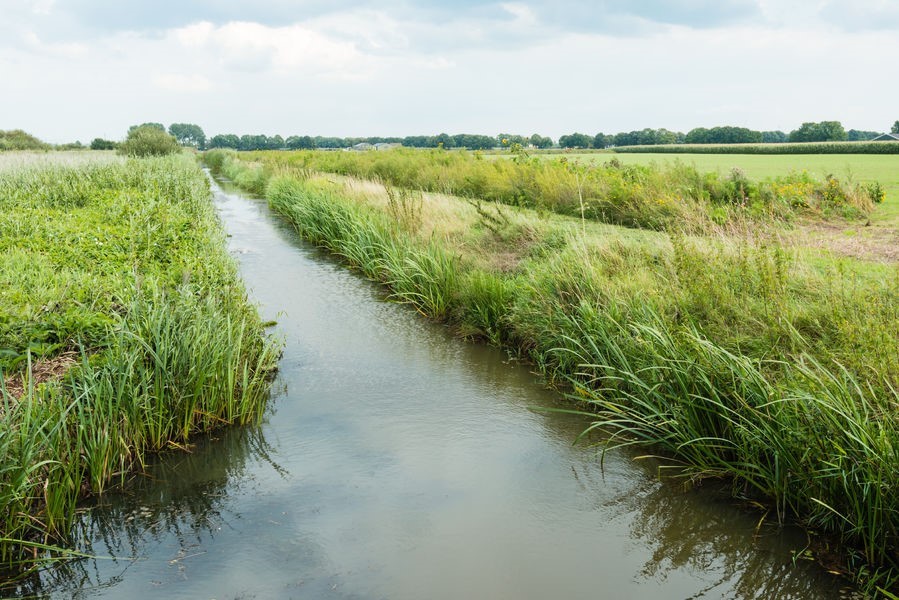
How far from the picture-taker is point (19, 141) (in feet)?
181

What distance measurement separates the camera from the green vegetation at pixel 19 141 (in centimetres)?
5249

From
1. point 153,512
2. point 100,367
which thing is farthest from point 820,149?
point 153,512

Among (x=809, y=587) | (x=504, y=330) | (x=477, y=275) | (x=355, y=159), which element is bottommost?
(x=809, y=587)

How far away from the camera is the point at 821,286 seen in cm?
592

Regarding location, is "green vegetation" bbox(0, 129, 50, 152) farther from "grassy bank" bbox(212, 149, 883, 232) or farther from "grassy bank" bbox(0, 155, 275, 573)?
"grassy bank" bbox(0, 155, 275, 573)

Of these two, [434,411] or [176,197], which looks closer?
[434,411]

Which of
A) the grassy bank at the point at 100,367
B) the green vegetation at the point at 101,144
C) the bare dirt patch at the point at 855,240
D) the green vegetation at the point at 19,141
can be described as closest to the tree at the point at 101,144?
the green vegetation at the point at 101,144

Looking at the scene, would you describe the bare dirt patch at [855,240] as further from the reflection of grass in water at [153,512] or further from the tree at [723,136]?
the tree at [723,136]

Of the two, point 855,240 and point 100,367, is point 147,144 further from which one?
point 855,240

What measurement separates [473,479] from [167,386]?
8.48 ft

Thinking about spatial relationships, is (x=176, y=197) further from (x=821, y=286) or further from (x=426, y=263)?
(x=821, y=286)

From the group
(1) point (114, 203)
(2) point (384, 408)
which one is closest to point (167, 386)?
(2) point (384, 408)

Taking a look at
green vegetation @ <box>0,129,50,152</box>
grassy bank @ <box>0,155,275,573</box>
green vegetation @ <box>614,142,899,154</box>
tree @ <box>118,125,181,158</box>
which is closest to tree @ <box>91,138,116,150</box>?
green vegetation @ <box>0,129,50,152</box>

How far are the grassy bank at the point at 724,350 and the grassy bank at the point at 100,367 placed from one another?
10.3ft
